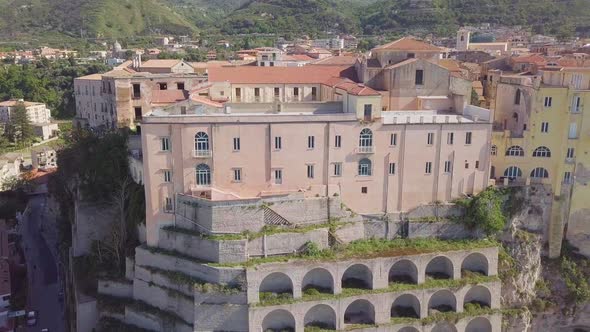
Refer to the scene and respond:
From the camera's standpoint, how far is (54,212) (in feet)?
160

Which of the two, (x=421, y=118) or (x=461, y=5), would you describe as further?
(x=461, y=5)

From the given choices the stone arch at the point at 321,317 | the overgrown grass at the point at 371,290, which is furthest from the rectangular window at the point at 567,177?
the stone arch at the point at 321,317

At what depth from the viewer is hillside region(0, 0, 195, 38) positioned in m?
130

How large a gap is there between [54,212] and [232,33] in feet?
301

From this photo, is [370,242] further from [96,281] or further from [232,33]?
[232,33]

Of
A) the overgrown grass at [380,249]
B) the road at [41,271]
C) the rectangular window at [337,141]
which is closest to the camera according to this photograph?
the overgrown grass at [380,249]

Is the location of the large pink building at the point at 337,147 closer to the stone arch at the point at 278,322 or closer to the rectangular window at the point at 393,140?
the rectangular window at the point at 393,140

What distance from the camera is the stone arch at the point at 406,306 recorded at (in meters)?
28.9

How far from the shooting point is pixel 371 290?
28078 millimetres

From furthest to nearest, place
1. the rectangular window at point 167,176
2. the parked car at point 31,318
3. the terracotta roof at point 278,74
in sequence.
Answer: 1. the terracotta roof at point 278,74
2. the parked car at point 31,318
3. the rectangular window at point 167,176

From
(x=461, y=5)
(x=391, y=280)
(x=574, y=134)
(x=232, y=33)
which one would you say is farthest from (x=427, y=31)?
(x=391, y=280)

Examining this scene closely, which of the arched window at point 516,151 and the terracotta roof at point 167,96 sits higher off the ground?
the terracotta roof at point 167,96

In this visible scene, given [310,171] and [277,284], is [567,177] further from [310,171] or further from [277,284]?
[277,284]

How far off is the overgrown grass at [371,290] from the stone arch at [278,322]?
2.69ft
